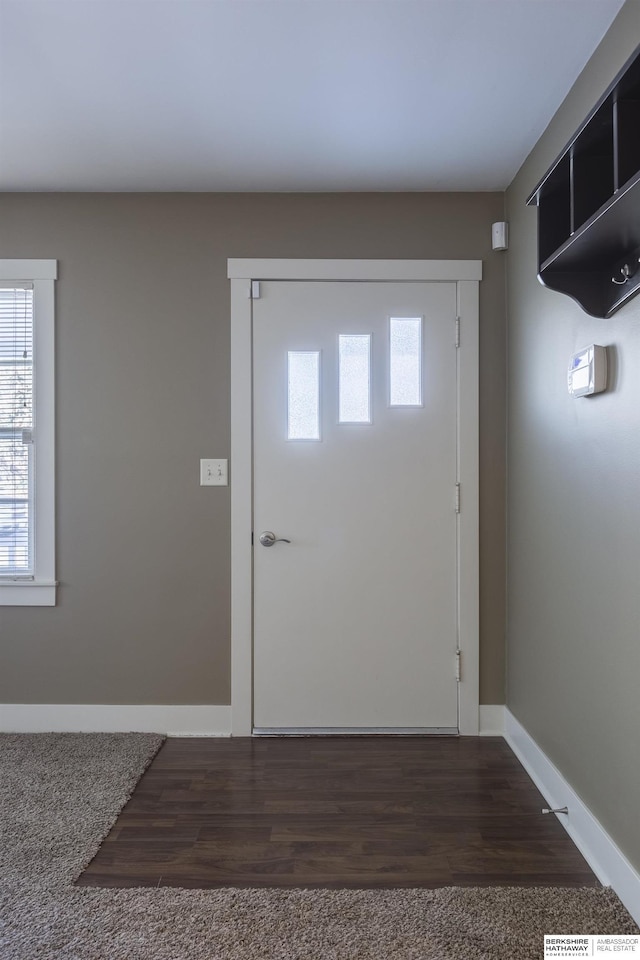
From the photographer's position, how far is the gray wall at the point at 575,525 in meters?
1.72

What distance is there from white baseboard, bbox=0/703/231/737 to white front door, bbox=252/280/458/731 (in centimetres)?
24

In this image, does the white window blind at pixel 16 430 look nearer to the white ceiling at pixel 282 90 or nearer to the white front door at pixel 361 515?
the white ceiling at pixel 282 90

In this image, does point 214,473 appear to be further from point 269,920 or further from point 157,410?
point 269,920

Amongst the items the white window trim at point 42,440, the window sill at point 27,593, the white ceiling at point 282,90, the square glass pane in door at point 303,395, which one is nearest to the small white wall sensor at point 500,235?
the white ceiling at point 282,90

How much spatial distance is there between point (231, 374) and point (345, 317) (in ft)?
1.99

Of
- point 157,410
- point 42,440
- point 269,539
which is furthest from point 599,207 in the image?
point 42,440

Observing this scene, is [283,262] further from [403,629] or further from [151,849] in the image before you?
[151,849]

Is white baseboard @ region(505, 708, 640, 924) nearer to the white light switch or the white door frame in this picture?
the white door frame

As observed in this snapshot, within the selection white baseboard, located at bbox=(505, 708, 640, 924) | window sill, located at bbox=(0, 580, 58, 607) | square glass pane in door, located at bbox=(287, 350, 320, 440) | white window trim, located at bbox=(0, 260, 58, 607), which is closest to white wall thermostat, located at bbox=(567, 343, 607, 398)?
square glass pane in door, located at bbox=(287, 350, 320, 440)

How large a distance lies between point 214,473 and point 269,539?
413mm

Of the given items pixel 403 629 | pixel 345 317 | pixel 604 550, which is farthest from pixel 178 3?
pixel 403 629

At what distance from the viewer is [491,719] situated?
9.46 ft

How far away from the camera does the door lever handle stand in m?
2.88

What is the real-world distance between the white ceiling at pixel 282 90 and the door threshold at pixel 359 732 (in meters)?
2.56
